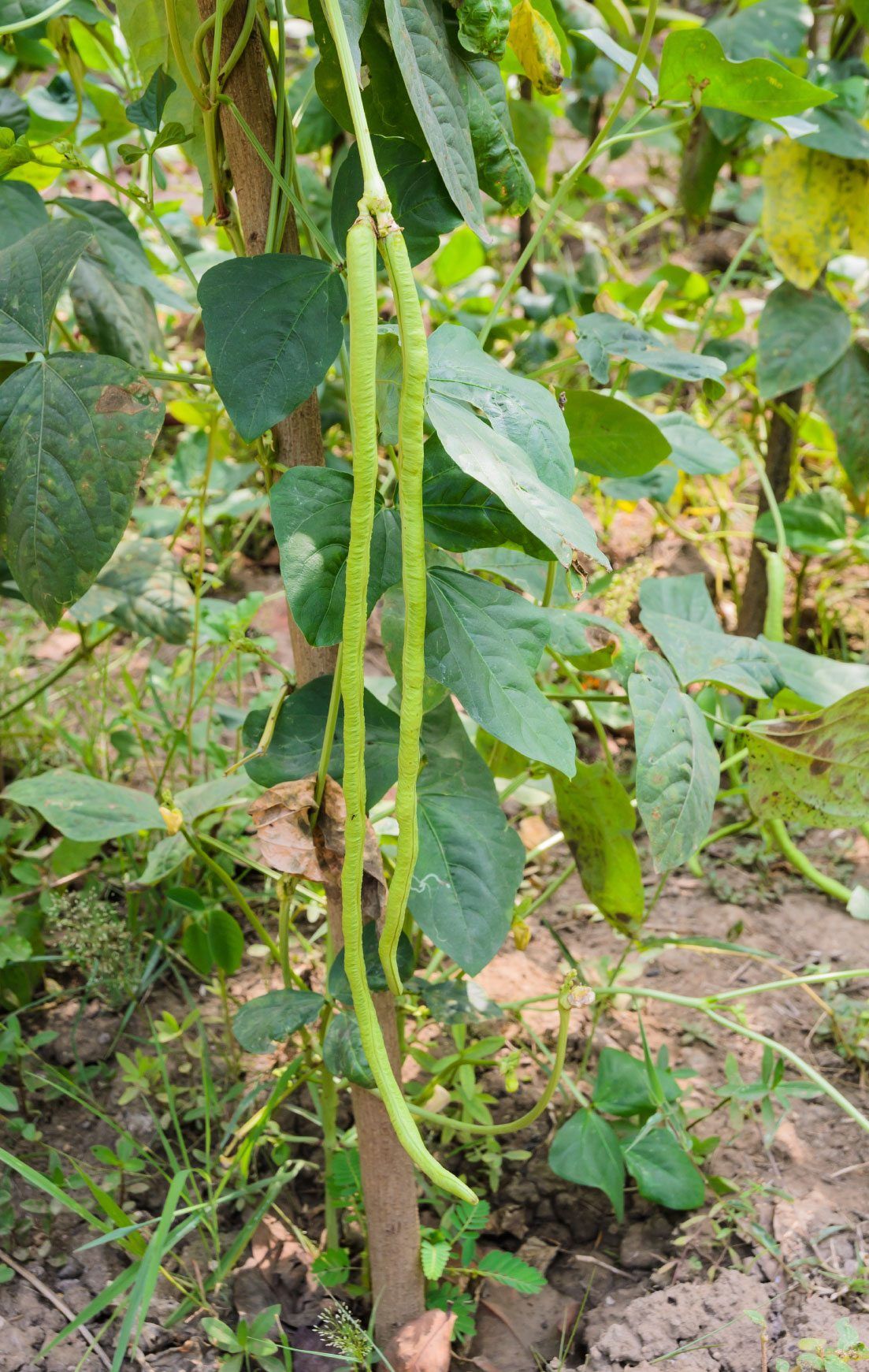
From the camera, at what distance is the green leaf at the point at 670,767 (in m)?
0.83

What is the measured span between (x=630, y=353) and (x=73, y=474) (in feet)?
1.65

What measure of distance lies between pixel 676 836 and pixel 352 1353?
0.50 metres

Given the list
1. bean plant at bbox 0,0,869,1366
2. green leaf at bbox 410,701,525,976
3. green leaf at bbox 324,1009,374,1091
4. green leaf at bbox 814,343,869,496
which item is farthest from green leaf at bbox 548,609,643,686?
green leaf at bbox 814,343,869,496

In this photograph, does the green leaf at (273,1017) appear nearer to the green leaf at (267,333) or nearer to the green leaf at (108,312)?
the green leaf at (267,333)

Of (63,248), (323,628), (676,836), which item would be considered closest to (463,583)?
(323,628)

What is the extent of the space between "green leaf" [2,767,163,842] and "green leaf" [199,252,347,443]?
47 centimetres

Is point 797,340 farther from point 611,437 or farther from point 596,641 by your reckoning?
point 596,641

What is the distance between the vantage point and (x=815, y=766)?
982 millimetres

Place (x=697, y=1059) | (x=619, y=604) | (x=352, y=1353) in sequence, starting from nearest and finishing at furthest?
(x=352, y=1353) → (x=697, y=1059) → (x=619, y=604)

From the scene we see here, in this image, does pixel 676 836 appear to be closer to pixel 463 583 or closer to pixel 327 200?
pixel 463 583

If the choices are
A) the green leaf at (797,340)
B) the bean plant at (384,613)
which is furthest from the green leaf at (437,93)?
the green leaf at (797,340)

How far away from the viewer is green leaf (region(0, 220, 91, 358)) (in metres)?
0.82

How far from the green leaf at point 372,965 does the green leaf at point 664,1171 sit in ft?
1.27

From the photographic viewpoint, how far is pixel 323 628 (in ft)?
2.21
